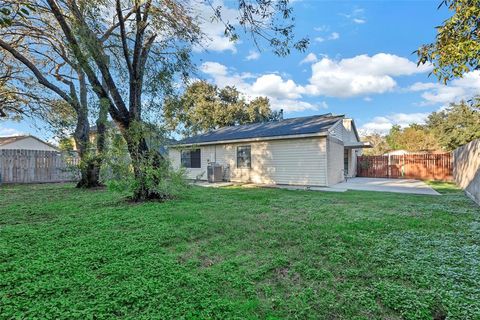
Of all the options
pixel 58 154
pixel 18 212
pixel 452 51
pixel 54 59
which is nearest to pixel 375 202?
pixel 452 51

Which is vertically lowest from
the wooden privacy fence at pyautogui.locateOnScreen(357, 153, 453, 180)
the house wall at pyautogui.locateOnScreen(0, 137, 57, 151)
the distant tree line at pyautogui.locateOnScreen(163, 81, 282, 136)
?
the wooden privacy fence at pyautogui.locateOnScreen(357, 153, 453, 180)

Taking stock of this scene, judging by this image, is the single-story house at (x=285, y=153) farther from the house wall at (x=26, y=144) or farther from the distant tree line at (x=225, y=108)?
the house wall at (x=26, y=144)

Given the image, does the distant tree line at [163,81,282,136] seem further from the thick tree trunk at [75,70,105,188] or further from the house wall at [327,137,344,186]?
→ the thick tree trunk at [75,70,105,188]

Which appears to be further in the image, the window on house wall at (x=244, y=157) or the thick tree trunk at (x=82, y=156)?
the window on house wall at (x=244, y=157)

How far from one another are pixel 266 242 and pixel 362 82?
20.6 meters

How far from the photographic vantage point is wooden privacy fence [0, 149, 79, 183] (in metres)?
12.3

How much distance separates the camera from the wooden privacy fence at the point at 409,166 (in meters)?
15.4

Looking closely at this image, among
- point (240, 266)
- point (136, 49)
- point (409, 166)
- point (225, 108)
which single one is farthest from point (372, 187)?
point (225, 108)

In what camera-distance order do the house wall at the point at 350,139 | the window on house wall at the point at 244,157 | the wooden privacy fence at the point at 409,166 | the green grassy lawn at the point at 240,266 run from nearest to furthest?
1. the green grassy lawn at the point at 240,266
2. the window on house wall at the point at 244,157
3. the wooden privacy fence at the point at 409,166
4. the house wall at the point at 350,139

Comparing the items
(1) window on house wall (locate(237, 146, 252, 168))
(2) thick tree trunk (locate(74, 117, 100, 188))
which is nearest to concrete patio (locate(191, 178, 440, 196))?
(1) window on house wall (locate(237, 146, 252, 168))

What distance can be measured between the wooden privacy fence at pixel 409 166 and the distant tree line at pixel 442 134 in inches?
127

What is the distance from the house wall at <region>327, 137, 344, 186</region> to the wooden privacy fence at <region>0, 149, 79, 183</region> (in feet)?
36.9

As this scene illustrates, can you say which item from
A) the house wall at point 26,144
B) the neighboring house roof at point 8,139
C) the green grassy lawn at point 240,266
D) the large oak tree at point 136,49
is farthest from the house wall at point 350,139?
the neighboring house roof at point 8,139

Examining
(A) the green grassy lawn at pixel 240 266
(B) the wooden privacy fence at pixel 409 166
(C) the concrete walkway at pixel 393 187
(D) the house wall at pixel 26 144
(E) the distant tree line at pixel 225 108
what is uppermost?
(E) the distant tree line at pixel 225 108
